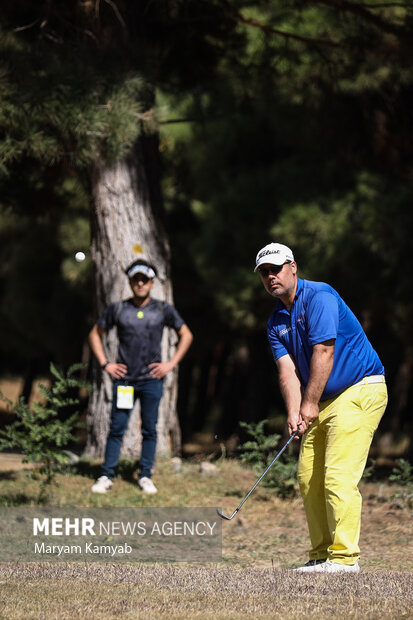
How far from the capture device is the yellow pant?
486 cm

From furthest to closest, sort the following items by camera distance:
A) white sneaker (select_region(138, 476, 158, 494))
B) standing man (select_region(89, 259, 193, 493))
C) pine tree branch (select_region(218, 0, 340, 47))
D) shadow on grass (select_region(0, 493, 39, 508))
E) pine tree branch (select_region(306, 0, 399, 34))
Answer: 1. pine tree branch (select_region(218, 0, 340, 47))
2. pine tree branch (select_region(306, 0, 399, 34))
3. white sneaker (select_region(138, 476, 158, 494))
4. standing man (select_region(89, 259, 193, 493))
5. shadow on grass (select_region(0, 493, 39, 508))

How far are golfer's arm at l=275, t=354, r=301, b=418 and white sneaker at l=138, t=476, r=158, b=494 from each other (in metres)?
2.92

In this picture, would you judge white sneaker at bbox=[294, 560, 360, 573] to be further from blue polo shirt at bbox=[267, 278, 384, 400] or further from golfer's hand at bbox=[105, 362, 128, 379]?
golfer's hand at bbox=[105, 362, 128, 379]

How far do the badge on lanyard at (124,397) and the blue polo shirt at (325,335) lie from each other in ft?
8.72

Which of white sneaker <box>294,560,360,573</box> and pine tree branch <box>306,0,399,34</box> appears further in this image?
pine tree branch <box>306,0,399,34</box>

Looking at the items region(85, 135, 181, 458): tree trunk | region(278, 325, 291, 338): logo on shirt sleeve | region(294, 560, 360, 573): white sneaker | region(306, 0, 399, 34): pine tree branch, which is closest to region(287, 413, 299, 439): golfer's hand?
region(278, 325, 291, 338): logo on shirt sleeve

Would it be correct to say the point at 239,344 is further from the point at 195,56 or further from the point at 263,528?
the point at 263,528

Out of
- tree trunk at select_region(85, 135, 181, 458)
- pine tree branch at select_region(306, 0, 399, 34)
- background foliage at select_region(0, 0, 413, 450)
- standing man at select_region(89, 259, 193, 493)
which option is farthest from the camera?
pine tree branch at select_region(306, 0, 399, 34)

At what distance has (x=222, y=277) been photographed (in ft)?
53.9

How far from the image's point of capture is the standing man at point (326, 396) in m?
4.88

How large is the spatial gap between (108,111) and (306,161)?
8663 mm

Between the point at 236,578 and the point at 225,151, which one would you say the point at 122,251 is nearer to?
the point at 236,578

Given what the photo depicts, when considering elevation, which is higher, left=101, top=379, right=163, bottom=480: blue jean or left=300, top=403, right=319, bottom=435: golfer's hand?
left=300, top=403, right=319, bottom=435: golfer's hand

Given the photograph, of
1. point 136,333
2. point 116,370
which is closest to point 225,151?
point 136,333
